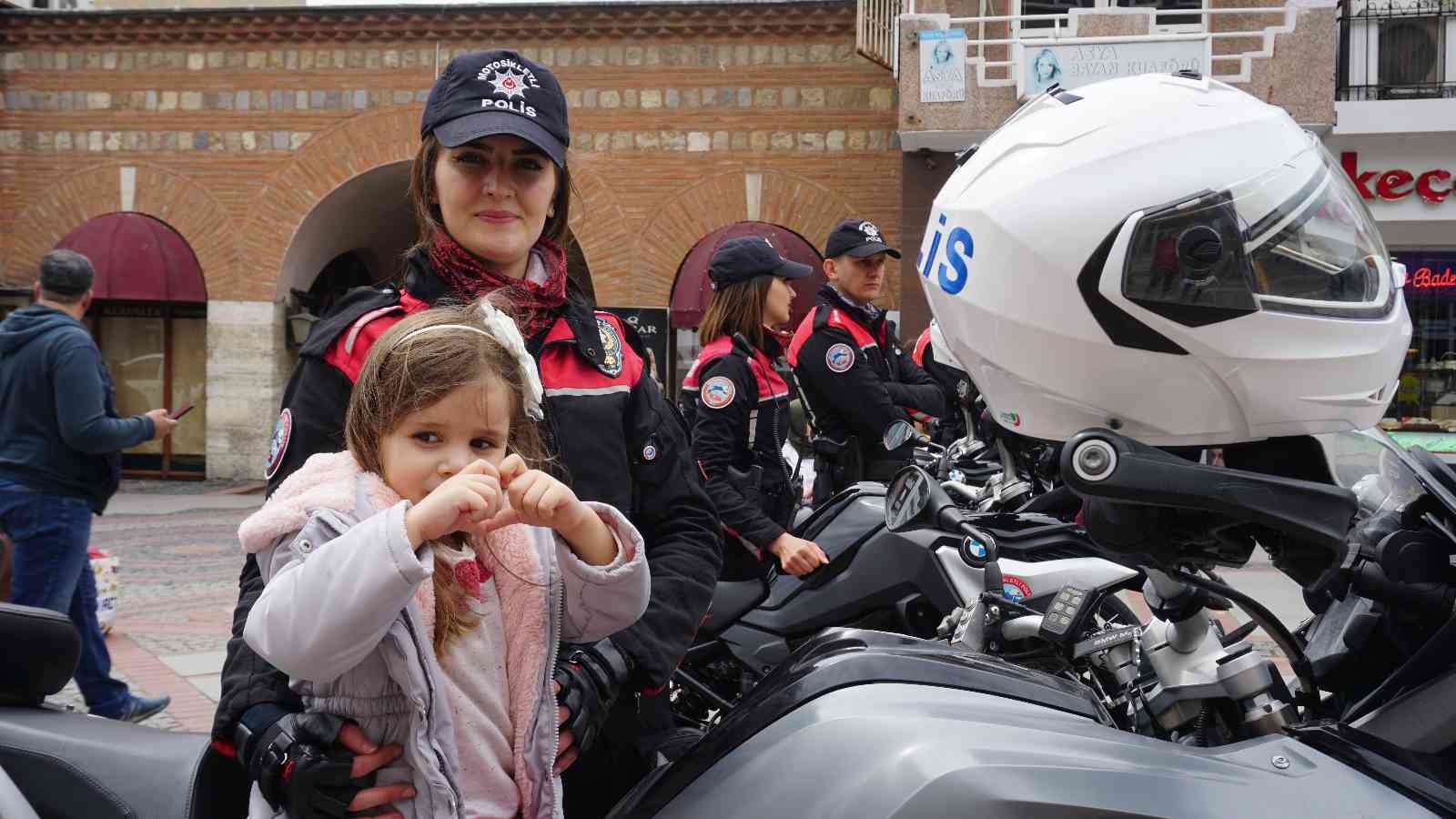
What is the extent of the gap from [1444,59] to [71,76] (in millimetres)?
16036

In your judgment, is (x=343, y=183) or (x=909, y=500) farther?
(x=343, y=183)

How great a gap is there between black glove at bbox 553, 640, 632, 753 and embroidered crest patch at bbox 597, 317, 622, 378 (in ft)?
1.35

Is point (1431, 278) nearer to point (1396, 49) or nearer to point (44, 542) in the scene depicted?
point (1396, 49)

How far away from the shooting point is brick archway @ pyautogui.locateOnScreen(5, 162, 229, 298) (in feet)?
51.2

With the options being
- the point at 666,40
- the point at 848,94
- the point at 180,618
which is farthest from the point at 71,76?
the point at 180,618

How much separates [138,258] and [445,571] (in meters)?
15.7

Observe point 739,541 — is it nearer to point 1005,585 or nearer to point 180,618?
point 1005,585

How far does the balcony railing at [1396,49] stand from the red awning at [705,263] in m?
5.93

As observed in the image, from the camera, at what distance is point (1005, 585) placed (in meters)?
2.73

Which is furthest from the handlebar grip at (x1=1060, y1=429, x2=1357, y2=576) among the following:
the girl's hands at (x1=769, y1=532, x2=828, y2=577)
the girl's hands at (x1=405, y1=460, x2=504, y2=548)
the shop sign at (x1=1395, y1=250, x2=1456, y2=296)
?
the shop sign at (x1=1395, y1=250, x2=1456, y2=296)

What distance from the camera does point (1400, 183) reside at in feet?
42.5

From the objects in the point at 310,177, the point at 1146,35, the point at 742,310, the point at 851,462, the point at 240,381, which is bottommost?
the point at 240,381

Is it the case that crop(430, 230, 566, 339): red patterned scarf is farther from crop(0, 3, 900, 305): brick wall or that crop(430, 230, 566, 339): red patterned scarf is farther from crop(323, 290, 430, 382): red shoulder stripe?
crop(0, 3, 900, 305): brick wall

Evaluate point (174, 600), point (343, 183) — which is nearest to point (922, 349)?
point (174, 600)
